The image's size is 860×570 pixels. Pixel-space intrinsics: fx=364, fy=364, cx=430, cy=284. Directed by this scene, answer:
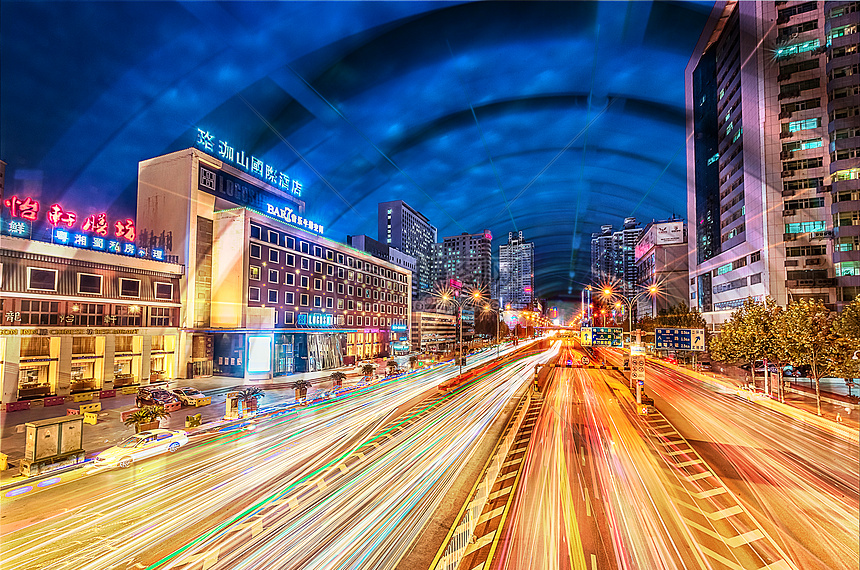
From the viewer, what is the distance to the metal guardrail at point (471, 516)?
892cm

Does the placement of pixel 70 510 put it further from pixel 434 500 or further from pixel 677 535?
pixel 677 535

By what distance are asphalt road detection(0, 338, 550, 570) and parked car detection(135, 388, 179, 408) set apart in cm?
1118

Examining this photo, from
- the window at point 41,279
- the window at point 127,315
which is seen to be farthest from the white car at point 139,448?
the window at point 127,315

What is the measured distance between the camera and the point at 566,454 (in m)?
16.5

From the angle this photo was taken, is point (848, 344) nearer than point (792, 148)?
Yes

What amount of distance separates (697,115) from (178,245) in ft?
384

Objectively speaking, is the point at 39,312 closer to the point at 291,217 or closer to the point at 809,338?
the point at 291,217

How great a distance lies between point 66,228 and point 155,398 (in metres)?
19.2

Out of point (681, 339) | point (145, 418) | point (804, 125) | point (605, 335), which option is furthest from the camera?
point (804, 125)

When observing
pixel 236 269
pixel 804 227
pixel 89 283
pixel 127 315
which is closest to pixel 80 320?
pixel 89 283

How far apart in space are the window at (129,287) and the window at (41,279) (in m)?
5.35

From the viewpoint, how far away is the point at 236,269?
45562 millimetres

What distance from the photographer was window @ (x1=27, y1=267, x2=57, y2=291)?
1249 inches

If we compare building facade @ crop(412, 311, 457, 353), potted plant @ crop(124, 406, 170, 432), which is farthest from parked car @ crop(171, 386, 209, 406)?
building facade @ crop(412, 311, 457, 353)
